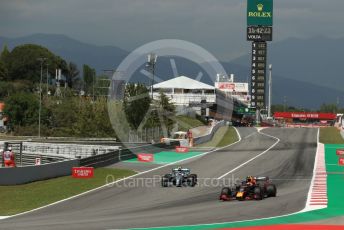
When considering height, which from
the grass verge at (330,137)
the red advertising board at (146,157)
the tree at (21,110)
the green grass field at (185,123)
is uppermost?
the tree at (21,110)

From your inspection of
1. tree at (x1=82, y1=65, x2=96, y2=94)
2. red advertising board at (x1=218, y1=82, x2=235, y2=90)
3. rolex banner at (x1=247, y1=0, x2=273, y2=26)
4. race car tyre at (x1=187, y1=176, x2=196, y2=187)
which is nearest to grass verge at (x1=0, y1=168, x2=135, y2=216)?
race car tyre at (x1=187, y1=176, x2=196, y2=187)

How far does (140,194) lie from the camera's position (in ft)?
92.7

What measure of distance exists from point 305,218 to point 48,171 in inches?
747

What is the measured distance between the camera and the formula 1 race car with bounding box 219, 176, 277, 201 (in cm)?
2497

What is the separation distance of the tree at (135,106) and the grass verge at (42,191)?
3381cm

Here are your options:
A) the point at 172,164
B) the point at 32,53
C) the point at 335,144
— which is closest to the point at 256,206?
the point at 172,164

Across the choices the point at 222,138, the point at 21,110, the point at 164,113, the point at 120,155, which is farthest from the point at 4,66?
the point at 120,155

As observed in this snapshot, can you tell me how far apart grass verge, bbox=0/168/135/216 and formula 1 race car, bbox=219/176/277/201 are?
25.9ft

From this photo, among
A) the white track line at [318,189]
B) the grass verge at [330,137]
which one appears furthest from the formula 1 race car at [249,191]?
the grass verge at [330,137]

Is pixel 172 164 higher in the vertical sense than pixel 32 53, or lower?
lower

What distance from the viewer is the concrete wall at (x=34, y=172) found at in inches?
1314

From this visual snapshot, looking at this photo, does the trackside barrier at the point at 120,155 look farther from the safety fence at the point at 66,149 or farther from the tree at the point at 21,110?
the tree at the point at 21,110

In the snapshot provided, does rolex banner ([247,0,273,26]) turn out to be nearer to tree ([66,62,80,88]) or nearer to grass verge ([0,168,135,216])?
tree ([66,62,80,88])

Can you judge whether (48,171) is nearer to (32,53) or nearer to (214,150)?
(214,150)
